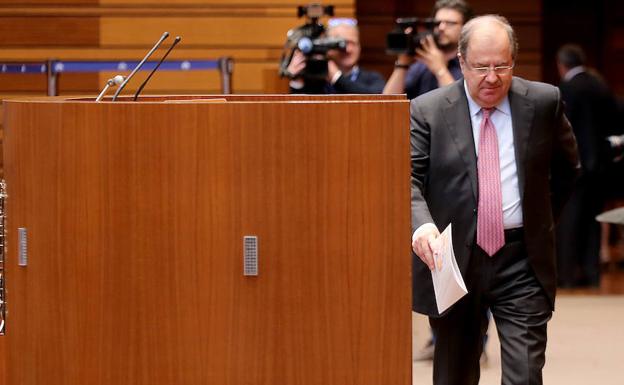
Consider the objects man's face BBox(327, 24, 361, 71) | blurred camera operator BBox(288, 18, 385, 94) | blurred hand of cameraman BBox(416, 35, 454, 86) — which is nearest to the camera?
blurred hand of cameraman BBox(416, 35, 454, 86)

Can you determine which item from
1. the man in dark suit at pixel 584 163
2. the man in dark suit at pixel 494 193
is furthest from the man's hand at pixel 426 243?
the man in dark suit at pixel 584 163

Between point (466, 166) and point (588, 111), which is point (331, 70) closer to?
point (466, 166)

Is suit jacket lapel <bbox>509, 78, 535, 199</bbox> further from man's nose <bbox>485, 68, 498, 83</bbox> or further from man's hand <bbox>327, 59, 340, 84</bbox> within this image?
man's hand <bbox>327, 59, 340, 84</bbox>

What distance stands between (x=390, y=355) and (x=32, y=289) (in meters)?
0.92

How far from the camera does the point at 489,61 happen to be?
163 inches

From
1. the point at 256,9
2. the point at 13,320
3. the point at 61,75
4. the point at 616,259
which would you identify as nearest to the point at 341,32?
the point at 256,9

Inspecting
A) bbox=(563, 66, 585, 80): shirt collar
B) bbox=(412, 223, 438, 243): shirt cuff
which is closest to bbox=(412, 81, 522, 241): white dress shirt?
bbox=(412, 223, 438, 243): shirt cuff

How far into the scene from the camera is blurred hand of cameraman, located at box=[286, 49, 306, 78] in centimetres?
661

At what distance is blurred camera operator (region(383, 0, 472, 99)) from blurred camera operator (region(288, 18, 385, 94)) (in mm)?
190

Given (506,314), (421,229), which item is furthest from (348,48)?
(421,229)

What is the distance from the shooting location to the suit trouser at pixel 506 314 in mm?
4125

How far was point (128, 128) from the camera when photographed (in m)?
3.14

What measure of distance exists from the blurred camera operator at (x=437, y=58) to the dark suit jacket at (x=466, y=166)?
6.53 ft

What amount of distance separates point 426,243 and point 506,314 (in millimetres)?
587
